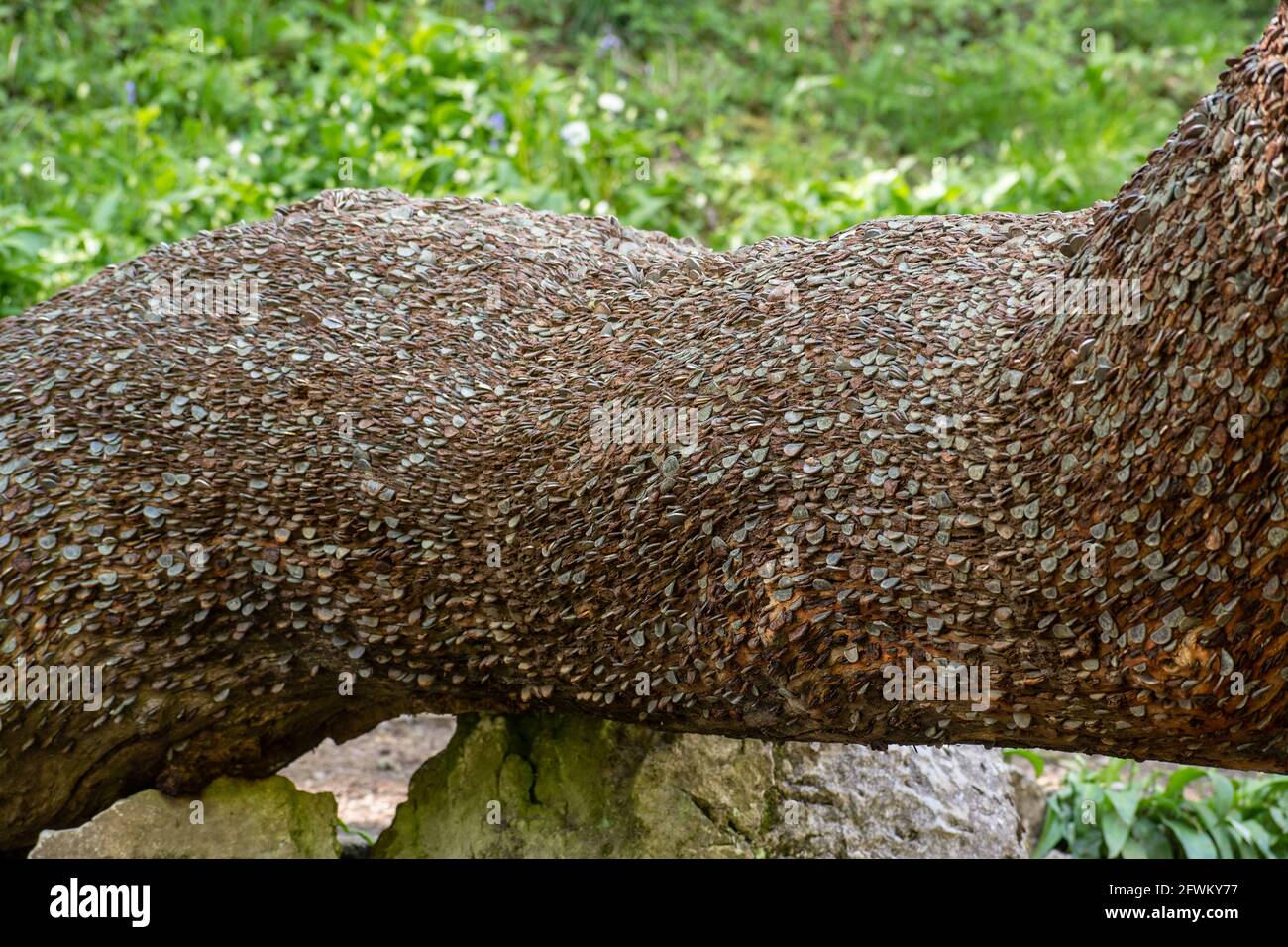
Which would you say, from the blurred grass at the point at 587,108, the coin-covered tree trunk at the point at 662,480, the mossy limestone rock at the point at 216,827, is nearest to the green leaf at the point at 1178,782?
the coin-covered tree trunk at the point at 662,480

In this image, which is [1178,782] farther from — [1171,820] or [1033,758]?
[1033,758]

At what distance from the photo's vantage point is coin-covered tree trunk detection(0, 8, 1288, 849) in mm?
2070

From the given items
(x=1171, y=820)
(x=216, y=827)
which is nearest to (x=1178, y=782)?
(x=1171, y=820)

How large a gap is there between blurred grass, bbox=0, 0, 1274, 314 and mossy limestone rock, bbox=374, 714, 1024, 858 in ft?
10.2

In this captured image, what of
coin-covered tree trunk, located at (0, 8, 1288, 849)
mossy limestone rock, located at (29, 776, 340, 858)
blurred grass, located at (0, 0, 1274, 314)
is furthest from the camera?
blurred grass, located at (0, 0, 1274, 314)

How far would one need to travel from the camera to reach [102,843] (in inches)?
117

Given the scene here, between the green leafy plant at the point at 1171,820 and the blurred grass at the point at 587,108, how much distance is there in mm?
3011

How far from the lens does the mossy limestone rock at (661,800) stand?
10.3ft

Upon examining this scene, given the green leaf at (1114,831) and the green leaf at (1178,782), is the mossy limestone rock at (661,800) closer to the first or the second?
the green leaf at (1114,831)

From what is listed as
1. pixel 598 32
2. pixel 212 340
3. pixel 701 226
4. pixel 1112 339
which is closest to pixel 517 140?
pixel 701 226

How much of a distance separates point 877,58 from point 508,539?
5.86m

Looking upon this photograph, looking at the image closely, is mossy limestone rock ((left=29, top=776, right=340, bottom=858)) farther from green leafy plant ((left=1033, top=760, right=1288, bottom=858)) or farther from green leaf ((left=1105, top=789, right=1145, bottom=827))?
green leaf ((left=1105, top=789, right=1145, bottom=827))

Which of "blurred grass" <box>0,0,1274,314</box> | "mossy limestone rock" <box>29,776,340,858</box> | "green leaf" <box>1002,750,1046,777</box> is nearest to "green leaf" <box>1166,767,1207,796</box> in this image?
"green leaf" <box>1002,750,1046,777</box>
